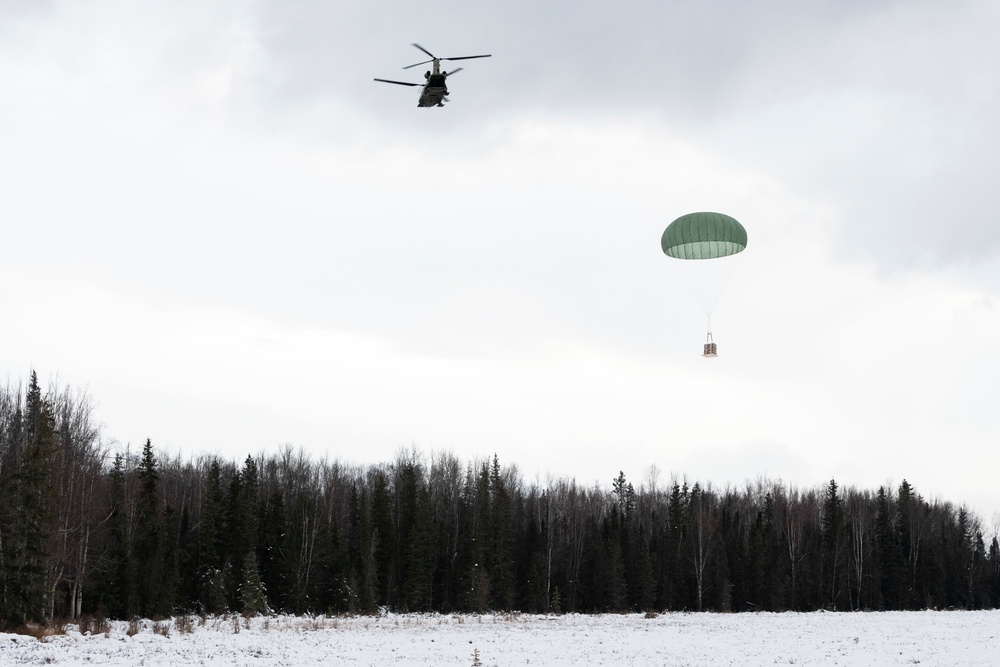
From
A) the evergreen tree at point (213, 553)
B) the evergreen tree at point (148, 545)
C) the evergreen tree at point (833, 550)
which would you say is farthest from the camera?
the evergreen tree at point (833, 550)

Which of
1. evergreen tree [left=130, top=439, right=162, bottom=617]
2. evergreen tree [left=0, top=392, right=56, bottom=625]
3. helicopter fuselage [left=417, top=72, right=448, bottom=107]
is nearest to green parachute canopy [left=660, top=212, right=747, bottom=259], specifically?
helicopter fuselage [left=417, top=72, right=448, bottom=107]

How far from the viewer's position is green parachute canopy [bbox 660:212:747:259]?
43.9 metres

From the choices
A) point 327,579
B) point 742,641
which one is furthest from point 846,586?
point 742,641

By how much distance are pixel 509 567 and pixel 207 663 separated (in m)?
52.3

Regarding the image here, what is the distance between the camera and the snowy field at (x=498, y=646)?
27375 millimetres

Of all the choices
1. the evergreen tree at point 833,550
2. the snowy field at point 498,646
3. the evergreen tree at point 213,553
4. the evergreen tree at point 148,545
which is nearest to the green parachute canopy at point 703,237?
the snowy field at point 498,646

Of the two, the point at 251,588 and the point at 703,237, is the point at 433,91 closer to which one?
the point at 703,237

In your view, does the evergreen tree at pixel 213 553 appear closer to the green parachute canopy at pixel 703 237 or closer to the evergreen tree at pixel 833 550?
the green parachute canopy at pixel 703 237

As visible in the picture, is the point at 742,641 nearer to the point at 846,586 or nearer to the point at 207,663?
the point at 207,663

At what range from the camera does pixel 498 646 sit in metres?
33.8

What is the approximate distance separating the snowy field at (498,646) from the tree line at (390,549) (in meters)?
7.56

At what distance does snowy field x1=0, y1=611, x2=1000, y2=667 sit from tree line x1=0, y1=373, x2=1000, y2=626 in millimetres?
7563

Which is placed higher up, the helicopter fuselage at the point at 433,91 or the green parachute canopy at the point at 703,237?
the green parachute canopy at the point at 703,237

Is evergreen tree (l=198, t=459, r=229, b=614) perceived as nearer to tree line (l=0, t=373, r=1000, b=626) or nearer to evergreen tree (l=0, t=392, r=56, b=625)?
tree line (l=0, t=373, r=1000, b=626)
